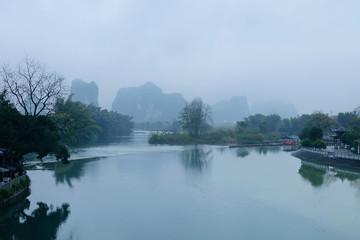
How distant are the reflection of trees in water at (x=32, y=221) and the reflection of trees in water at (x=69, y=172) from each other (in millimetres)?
5723

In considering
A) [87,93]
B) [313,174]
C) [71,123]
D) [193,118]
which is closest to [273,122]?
[193,118]

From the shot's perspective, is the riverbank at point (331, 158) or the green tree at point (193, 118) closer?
the riverbank at point (331, 158)

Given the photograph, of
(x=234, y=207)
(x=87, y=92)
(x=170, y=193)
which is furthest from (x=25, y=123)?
(x=87, y=92)

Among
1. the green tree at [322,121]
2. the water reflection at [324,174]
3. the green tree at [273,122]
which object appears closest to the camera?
the water reflection at [324,174]

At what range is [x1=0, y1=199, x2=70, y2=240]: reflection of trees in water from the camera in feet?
43.2

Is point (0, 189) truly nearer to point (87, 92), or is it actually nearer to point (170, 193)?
point (170, 193)

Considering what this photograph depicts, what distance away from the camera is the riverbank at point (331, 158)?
29969 mm

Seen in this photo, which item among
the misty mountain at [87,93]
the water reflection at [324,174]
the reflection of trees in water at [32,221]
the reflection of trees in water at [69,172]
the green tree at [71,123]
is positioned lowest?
the reflection of trees in water at [32,221]

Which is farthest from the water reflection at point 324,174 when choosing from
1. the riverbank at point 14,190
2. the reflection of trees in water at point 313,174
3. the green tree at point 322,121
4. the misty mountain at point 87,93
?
the misty mountain at point 87,93

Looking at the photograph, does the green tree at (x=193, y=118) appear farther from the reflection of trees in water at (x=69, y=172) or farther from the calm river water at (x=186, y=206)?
the calm river water at (x=186, y=206)

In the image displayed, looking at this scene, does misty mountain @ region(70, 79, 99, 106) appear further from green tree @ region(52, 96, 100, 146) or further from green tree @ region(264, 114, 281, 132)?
green tree @ region(52, 96, 100, 146)

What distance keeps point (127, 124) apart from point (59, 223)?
94.3m

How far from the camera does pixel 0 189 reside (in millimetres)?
15898

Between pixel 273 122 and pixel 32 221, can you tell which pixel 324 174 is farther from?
pixel 273 122
